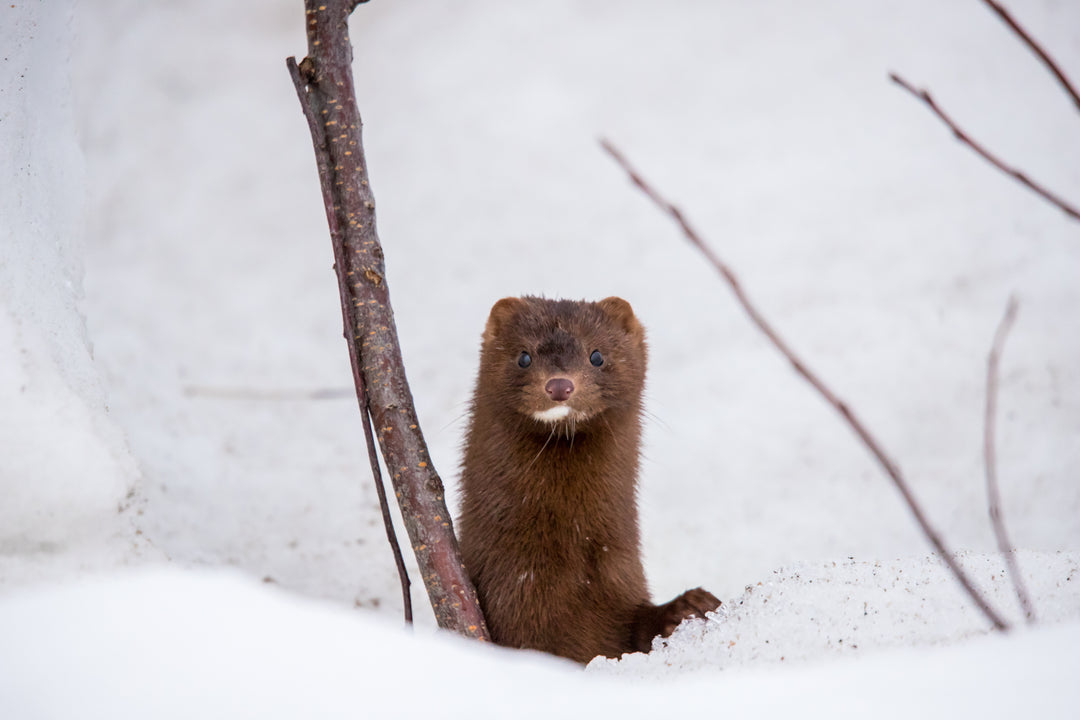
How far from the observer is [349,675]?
1102 mm

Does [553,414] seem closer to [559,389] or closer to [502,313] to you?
[559,389]

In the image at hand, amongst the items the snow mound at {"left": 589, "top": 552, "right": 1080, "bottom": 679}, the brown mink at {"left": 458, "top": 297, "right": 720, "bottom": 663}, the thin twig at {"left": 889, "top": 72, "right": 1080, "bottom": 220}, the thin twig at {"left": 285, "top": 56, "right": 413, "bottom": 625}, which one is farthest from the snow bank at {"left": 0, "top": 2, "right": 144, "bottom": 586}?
the thin twig at {"left": 889, "top": 72, "right": 1080, "bottom": 220}

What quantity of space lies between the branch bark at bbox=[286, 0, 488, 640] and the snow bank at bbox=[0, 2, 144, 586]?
60 centimetres

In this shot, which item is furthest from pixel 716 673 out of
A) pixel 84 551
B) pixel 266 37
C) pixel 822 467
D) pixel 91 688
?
A: pixel 266 37

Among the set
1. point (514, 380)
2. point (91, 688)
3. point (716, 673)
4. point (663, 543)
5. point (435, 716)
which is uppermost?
point (514, 380)

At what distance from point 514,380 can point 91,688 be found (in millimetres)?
1102

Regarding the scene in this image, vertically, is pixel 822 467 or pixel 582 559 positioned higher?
pixel 582 559

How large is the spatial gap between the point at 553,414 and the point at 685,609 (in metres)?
0.46

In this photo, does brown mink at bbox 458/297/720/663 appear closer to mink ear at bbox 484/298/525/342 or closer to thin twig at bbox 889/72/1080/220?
mink ear at bbox 484/298/525/342

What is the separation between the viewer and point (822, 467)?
3.50 meters

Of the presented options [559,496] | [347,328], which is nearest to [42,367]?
[347,328]

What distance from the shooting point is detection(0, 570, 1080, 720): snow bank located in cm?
102

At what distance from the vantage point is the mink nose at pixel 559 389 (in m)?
1.85

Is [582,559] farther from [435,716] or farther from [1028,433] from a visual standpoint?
[1028,433]
